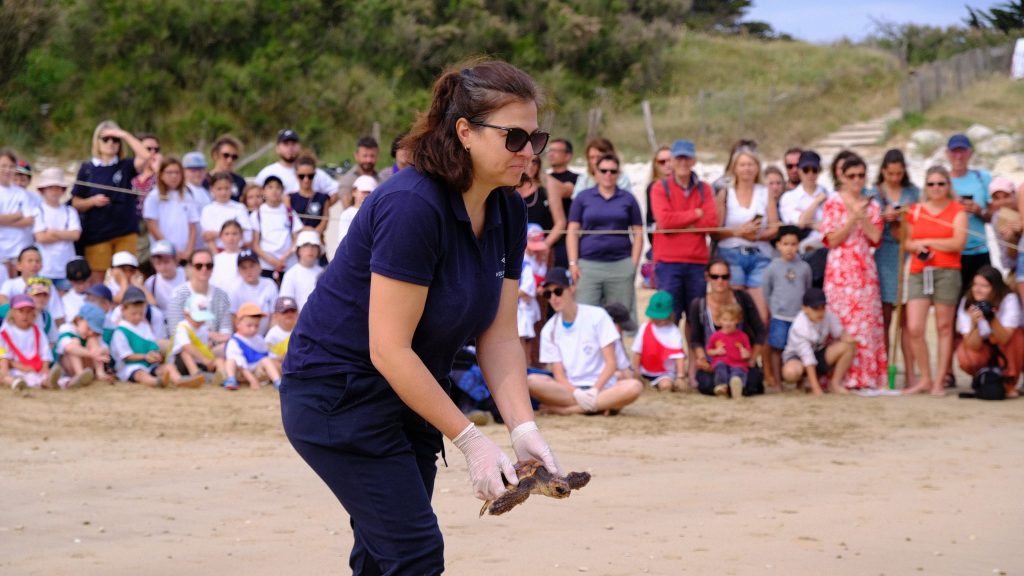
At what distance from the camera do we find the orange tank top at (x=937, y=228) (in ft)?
30.8

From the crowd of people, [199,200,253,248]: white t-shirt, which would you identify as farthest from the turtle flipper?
[199,200,253,248]: white t-shirt

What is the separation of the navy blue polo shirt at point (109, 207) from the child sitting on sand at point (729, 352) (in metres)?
4.83

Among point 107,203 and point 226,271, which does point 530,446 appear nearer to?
point 226,271

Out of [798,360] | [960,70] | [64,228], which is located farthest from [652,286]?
[960,70]

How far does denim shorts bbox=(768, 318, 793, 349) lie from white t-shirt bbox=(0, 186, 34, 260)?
5804 mm

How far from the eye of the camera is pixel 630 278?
9.98 metres

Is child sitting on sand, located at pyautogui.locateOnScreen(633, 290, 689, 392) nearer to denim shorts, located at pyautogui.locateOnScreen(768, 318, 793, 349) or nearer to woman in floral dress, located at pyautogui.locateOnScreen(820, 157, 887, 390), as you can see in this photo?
denim shorts, located at pyautogui.locateOnScreen(768, 318, 793, 349)

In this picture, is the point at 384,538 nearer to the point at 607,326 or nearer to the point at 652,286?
the point at 607,326

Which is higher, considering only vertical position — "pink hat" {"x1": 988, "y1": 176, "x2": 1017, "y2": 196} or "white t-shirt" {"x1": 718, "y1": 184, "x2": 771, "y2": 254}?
"pink hat" {"x1": 988, "y1": 176, "x2": 1017, "y2": 196}

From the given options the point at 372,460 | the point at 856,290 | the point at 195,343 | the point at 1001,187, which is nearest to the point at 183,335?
the point at 195,343

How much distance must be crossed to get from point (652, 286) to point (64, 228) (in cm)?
469

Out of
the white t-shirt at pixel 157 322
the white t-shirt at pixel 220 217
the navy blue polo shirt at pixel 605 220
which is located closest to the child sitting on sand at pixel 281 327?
the white t-shirt at pixel 157 322

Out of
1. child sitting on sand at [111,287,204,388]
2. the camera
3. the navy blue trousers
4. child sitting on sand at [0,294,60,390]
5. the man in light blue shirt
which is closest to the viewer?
the navy blue trousers

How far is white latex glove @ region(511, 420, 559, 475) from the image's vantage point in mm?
3105
